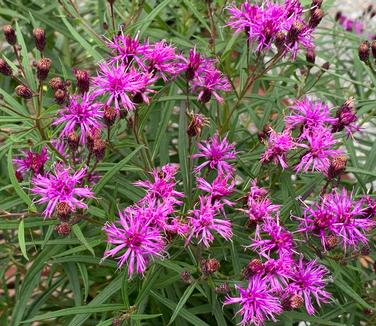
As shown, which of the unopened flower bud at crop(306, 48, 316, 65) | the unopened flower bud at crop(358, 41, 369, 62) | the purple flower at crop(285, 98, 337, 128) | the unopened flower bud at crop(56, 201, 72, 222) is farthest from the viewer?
the unopened flower bud at crop(306, 48, 316, 65)

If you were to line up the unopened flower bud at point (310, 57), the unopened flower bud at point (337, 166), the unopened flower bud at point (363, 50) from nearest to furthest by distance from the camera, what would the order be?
the unopened flower bud at point (337, 166), the unopened flower bud at point (363, 50), the unopened flower bud at point (310, 57)

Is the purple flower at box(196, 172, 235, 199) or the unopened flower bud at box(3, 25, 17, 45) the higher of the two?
the unopened flower bud at box(3, 25, 17, 45)

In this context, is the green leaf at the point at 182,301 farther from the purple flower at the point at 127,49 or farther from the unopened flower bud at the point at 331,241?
the purple flower at the point at 127,49

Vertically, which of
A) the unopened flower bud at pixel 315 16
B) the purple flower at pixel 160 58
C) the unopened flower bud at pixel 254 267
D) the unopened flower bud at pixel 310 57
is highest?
the unopened flower bud at pixel 315 16

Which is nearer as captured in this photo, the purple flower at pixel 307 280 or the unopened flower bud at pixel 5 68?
the purple flower at pixel 307 280

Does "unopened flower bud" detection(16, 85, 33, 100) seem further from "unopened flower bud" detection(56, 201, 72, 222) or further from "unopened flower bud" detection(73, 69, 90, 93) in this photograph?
"unopened flower bud" detection(56, 201, 72, 222)

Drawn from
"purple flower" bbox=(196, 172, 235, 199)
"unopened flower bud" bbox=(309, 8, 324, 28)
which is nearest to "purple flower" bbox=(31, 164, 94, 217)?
"purple flower" bbox=(196, 172, 235, 199)

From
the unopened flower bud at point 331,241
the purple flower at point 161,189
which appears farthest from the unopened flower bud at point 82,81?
the unopened flower bud at point 331,241
